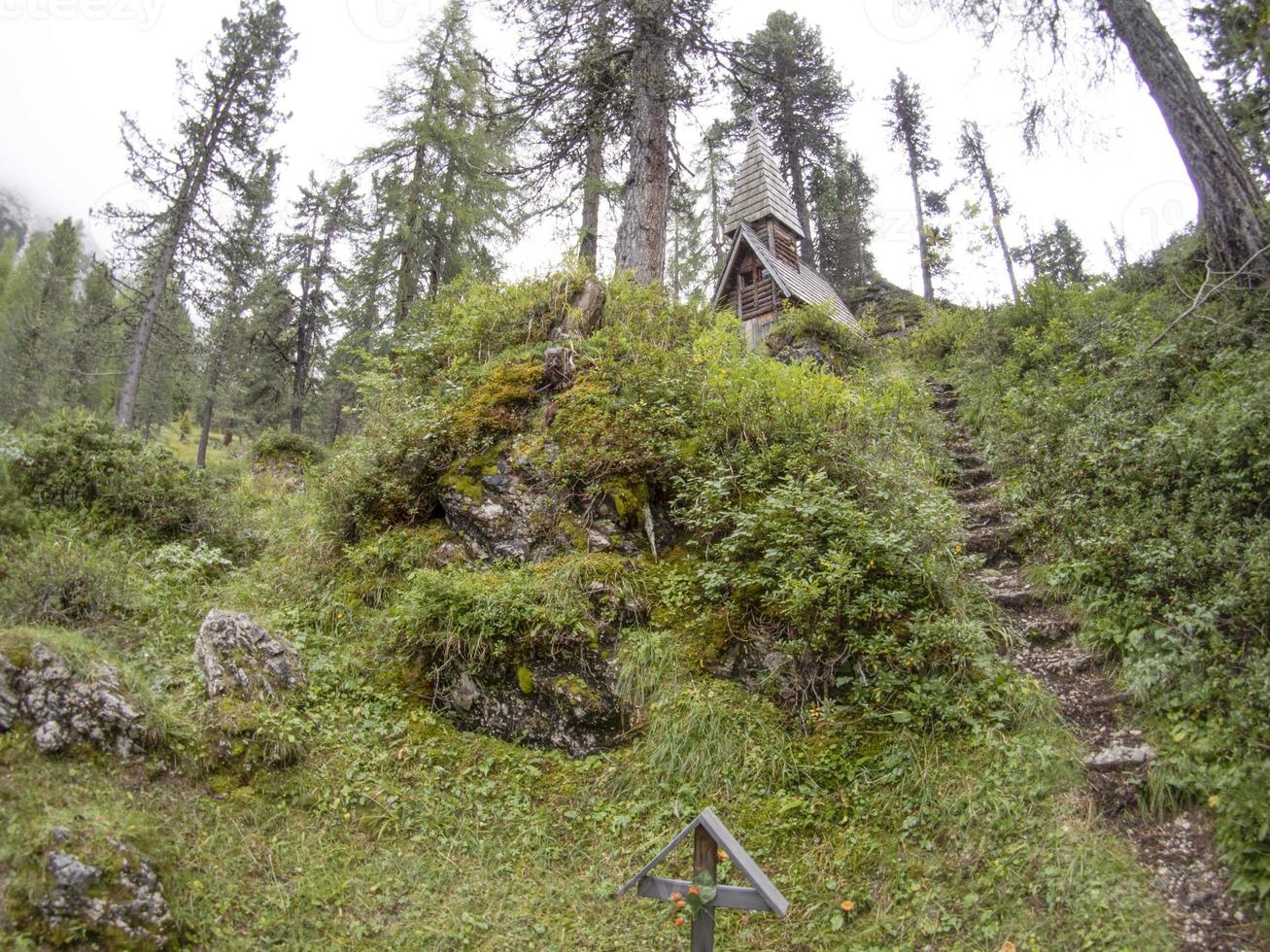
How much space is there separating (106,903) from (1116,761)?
5240mm

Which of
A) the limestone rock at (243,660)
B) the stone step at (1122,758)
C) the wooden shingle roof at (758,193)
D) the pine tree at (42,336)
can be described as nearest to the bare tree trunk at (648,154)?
the limestone rock at (243,660)

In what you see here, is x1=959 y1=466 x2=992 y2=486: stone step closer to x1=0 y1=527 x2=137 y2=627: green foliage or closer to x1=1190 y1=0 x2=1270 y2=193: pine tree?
x1=1190 y1=0 x2=1270 y2=193: pine tree

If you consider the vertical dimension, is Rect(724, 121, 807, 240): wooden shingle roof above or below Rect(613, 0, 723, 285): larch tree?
above

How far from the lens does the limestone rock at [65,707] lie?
11.7 feet

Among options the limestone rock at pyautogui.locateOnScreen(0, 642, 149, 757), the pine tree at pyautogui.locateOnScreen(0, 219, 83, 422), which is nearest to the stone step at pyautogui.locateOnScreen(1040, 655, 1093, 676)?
the limestone rock at pyautogui.locateOnScreen(0, 642, 149, 757)

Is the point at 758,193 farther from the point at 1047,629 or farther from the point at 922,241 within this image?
the point at 1047,629

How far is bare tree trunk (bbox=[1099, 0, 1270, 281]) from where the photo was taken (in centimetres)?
664

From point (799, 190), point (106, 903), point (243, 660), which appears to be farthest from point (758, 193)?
point (106, 903)

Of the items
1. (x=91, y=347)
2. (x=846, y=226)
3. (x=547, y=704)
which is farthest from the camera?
(x=91, y=347)

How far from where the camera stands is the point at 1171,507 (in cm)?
490

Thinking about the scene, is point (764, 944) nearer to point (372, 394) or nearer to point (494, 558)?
point (494, 558)

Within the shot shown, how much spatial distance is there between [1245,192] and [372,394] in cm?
1001

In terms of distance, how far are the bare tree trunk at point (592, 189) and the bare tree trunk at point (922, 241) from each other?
588 inches

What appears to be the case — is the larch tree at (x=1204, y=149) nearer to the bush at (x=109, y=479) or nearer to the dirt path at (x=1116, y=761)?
the dirt path at (x=1116, y=761)
